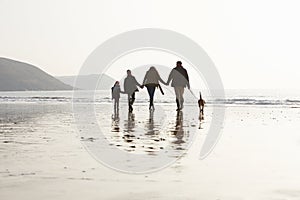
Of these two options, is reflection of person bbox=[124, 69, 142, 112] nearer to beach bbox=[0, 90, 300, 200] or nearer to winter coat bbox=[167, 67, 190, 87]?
winter coat bbox=[167, 67, 190, 87]

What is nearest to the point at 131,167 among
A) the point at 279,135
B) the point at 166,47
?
the point at 279,135

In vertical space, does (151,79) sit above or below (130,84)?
above

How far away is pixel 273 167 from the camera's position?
8125 millimetres

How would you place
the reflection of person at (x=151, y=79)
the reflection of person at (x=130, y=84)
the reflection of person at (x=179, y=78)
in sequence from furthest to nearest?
the reflection of person at (x=130, y=84), the reflection of person at (x=151, y=79), the reflection of person at (x=179, y=78)

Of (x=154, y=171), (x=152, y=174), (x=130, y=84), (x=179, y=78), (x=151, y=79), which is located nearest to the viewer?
(x=152, y=174)

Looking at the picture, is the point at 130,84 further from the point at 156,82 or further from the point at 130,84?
the point at 156,82

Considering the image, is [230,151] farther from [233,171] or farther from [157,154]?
[233,171]

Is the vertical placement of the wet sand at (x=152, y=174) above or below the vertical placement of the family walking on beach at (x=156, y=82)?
below

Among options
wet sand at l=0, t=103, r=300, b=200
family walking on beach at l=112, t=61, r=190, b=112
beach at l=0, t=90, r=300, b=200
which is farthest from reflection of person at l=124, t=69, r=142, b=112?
wet sand at l=0, t=103, r=300, b=200

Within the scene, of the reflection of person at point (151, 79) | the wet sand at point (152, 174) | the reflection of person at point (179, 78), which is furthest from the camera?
the reflection of person at point (151, 79)

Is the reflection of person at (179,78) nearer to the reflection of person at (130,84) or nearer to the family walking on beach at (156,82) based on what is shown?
the family walking on beach at (156,82)

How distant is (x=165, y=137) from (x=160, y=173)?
505cm

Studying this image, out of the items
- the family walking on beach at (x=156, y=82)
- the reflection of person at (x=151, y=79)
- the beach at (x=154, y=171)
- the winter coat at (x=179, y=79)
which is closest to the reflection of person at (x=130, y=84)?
the family walking on beach at (x=156, y=82)

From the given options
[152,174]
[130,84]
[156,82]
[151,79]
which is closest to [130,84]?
[130,84]
